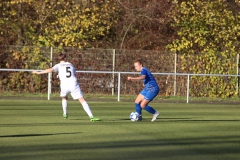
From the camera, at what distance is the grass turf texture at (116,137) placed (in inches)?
431

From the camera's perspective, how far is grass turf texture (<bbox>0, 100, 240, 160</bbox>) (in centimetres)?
1094

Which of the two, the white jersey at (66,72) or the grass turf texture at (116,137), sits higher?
the white jersey at (66,72)

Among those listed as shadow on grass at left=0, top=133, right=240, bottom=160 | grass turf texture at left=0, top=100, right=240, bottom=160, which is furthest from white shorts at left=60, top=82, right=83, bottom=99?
shadow on grass at left=0, top=133, right=240, bottom=160

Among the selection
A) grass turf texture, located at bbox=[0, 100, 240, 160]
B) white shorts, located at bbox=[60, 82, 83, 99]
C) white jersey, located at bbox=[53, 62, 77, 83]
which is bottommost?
grass turf texture, located at bbox=[0, 100, 240, 160]

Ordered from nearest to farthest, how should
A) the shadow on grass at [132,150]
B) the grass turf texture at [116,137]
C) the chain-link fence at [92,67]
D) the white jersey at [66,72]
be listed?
the shadow on grass at [132,150], the grass turf texture at [116,137], the white jersey at [66,72], the chain-link fence at [92,67]

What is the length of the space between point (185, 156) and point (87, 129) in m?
4.66

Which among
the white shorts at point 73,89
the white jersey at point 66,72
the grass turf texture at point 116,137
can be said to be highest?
the white jersey at point 66,72

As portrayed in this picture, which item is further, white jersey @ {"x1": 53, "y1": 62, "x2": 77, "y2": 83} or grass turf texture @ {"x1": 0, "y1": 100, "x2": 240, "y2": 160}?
white jersey @ {"x1": 53, "y1": 62, "x2": 77, "y2": 83}

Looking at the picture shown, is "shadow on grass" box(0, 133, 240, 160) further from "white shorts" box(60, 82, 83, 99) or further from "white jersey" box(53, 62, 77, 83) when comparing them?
"white jersey" box(53, 62, 77, 83)

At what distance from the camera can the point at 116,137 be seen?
44.3 feet

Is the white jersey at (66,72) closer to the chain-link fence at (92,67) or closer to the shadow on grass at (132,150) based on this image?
the shadow on grass at (132,150)

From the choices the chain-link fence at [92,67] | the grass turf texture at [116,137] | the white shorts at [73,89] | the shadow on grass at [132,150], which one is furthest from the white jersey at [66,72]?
the chain-link fence at [92,67]

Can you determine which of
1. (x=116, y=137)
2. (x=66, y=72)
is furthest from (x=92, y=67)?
(x=116, y=137)

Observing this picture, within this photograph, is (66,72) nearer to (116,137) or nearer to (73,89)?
(73,89)
